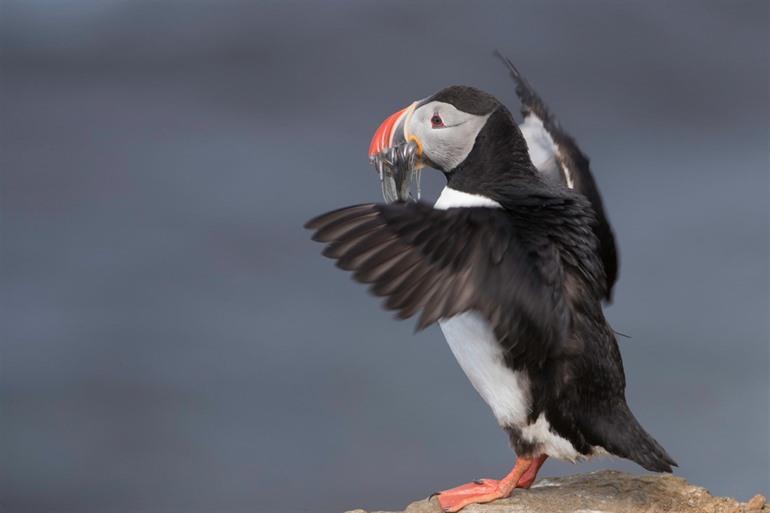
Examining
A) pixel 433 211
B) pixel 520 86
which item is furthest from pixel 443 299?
pixel 520 86

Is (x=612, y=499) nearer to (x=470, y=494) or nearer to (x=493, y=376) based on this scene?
(x=470, y=494)

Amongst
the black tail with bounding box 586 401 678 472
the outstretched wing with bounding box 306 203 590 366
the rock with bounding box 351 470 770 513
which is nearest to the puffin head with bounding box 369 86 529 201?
the outstretched wing with bounding box 306 203 590 366

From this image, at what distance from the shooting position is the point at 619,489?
19.6 ft

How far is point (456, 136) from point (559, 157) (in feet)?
2.79

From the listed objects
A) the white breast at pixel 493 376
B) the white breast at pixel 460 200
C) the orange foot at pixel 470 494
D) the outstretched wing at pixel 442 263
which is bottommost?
the orange foot at pixel 470 494

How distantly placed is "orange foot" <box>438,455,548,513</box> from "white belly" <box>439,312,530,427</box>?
31 cm

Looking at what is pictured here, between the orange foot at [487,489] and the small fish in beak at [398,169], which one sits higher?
the small fish in beak at [398,169]

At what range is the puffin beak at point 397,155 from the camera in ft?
19.5

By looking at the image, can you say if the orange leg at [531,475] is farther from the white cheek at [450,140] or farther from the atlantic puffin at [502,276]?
the white cheek at [450,140]

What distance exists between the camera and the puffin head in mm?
5758

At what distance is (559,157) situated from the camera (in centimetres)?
646

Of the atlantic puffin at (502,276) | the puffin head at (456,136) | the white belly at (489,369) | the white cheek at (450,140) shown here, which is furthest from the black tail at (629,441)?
the white cheek at (450,140)

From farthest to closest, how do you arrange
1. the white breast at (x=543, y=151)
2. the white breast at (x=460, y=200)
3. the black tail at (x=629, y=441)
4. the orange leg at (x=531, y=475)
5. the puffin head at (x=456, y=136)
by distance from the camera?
the white breast at (x=543, y=151) → the orange leg at (x=531, y=475) → the puffin head at (x=456, y=136) → the white breast at (x=460, y=200) → the black tail at (x=629, y=441)

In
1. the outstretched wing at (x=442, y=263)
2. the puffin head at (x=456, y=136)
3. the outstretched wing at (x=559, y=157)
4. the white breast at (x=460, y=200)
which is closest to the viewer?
the outstretched wing at (x=442, y=263)
